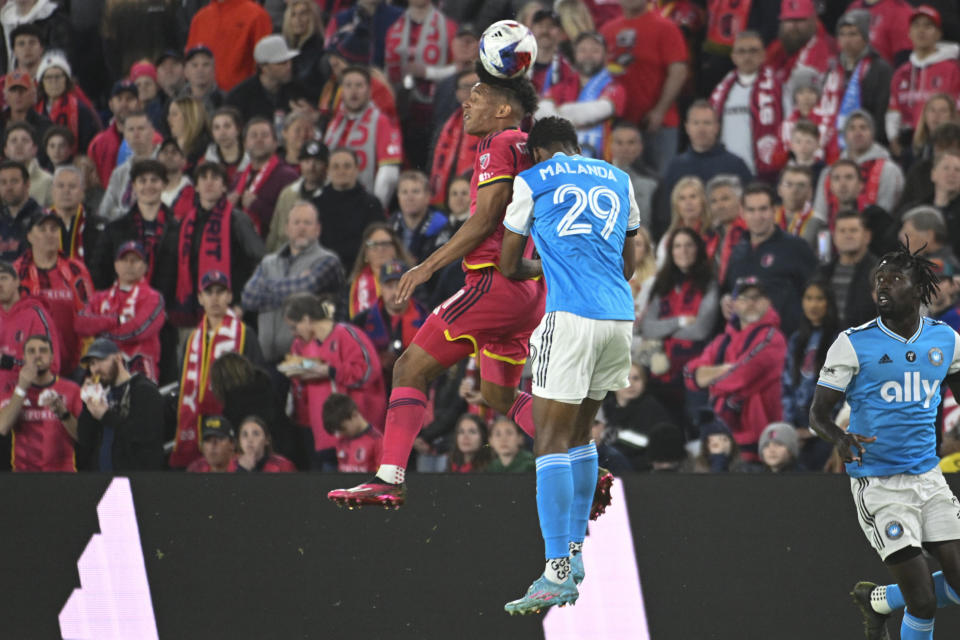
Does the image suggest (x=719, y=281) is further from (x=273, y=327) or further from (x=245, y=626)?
(x=245, y=626)

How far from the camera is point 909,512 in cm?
768

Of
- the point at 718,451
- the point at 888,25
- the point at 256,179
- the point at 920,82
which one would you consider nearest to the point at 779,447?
the point at 718,451

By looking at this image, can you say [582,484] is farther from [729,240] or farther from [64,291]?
[64,291]

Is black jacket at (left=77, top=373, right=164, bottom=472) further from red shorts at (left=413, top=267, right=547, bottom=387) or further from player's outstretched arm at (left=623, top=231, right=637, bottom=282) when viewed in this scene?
player's outstretched arm at (left=623, top=231, right=637, bottom=282)

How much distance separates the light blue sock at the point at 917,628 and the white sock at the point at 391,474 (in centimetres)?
261

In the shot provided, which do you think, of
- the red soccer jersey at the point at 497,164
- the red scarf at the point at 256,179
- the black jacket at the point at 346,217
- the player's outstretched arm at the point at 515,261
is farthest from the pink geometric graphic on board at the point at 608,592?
the red scarf at the point at 256,179

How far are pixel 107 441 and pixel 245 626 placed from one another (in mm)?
2465

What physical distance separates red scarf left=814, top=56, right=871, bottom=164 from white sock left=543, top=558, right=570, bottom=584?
22.1ft

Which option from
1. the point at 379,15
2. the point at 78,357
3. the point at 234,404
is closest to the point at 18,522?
the point at 234,404

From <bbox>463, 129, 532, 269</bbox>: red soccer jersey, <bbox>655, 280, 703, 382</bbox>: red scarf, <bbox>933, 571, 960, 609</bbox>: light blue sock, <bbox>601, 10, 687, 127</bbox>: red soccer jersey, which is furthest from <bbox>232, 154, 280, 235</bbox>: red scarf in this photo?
<bbox>933, 571, 960, 609</bbox>: light blue sock

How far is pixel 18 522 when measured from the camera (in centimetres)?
919

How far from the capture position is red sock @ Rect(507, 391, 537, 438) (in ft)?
25.3

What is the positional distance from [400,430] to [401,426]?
0.02m

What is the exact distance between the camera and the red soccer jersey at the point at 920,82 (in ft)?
41.6
